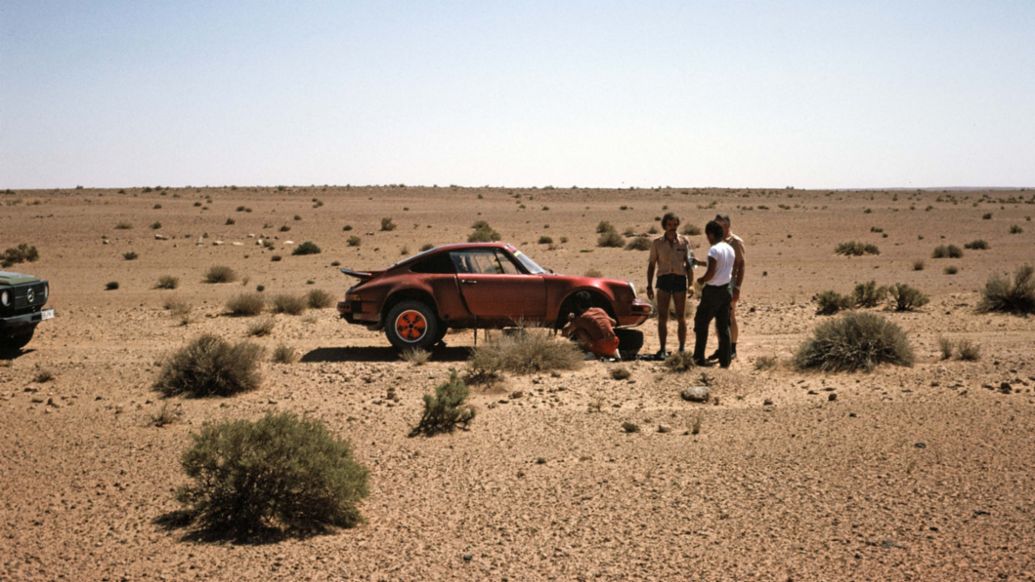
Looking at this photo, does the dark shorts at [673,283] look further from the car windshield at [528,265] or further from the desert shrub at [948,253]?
the desert shrub at [948,253]

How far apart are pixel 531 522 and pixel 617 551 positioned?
0.82 meters

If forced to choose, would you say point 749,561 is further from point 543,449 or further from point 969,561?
point 543,449

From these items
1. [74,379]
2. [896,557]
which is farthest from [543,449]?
[74,379]

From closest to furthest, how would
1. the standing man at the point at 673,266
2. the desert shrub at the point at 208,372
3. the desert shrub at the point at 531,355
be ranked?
1. the desert shrub at the point at 208,372
2. the desert shrub at the point at 531,355
3. the standing man at the point at 673,266

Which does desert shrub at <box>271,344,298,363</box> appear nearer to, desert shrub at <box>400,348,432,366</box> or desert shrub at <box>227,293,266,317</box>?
desert shrub at <box>400,348,432,366</box>

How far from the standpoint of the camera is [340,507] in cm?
686

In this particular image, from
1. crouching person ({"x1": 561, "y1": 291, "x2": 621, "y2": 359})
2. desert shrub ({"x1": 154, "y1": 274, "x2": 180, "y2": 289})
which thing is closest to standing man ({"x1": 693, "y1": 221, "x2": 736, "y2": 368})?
crouching person ({"x1": 561, "y1": 291, "x2": 621, "y2": 359})

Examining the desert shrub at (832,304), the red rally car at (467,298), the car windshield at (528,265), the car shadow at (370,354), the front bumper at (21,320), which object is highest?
the car windshield at (528,265)

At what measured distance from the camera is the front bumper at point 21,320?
44.0ft

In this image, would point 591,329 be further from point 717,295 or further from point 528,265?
point 717,295

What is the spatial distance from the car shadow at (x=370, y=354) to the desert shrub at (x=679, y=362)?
311 cm

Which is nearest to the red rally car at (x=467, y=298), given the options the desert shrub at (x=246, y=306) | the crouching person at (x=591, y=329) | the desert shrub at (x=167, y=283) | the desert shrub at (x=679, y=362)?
the crouching person at (x=591, y=329)

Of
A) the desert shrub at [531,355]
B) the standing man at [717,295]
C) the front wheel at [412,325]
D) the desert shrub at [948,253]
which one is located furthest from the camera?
the desert shrub at [948,253]

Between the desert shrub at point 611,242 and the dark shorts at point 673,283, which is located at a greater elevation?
the dark shorts at point 673,283
